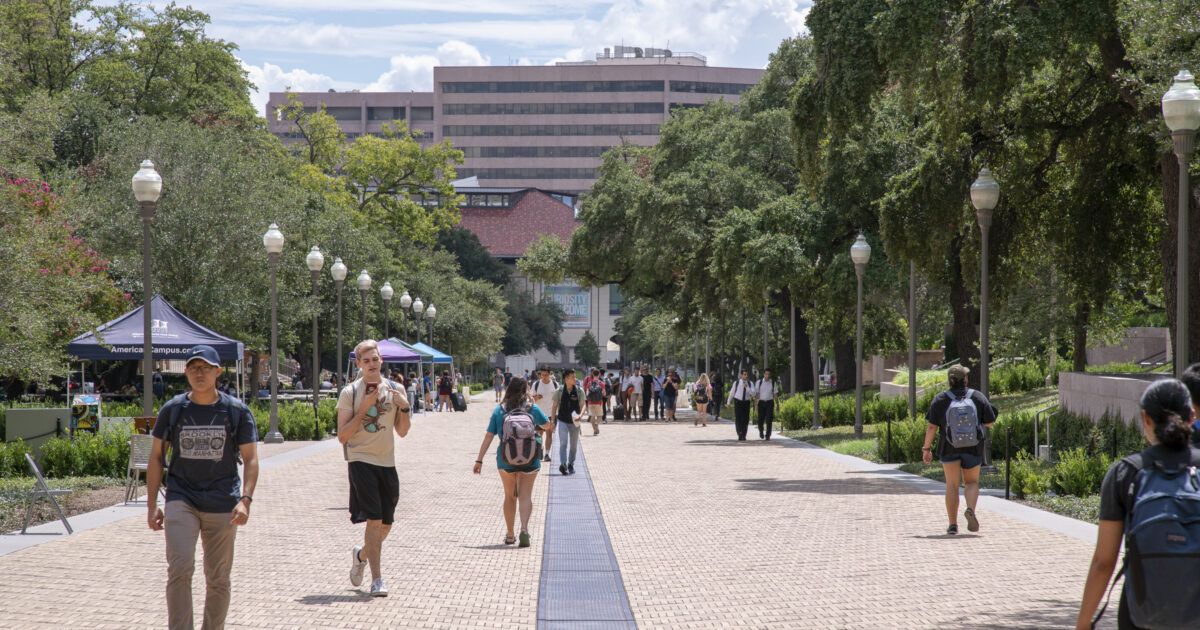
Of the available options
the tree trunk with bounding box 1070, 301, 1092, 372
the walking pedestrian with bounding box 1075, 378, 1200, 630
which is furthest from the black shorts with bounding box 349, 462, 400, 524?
the tree trunk with bounding box 1070, 301, 1092, 372

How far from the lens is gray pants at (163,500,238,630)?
6266mm

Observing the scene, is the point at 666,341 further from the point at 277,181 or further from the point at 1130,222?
the point at 1130,222

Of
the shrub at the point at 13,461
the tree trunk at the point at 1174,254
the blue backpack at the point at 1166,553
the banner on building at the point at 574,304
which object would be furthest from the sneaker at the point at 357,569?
the banner on building at the point at 574,304

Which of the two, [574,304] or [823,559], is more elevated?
[574,304]

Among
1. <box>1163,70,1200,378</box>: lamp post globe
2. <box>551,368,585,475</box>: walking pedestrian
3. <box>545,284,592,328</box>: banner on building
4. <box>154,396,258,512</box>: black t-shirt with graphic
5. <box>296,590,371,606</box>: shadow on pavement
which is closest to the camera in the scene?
<box>154,396,258,512</box>: black t-shirt with graphic

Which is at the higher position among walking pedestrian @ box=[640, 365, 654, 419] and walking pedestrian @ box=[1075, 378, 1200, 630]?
walking pedestrian @ box=[1075, 378, 1200, 630]

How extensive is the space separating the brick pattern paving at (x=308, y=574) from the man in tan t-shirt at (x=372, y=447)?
1.20 ft

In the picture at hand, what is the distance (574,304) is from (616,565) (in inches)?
4893

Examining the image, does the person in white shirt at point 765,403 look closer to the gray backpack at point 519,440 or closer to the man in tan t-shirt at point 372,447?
the gray backpack at point 519,440

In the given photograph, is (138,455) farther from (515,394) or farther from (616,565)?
(616,565)

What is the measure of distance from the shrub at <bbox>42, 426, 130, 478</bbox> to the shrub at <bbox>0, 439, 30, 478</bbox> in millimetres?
381

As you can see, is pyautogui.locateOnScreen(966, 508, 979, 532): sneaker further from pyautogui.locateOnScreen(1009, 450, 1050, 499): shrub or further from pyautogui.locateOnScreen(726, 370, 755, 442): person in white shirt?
pyautogui.locateOnScreen(726, 370, 755, 442): person in white shirt

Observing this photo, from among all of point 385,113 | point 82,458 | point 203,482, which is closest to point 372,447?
point 203,482

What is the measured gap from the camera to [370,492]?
8469mm
